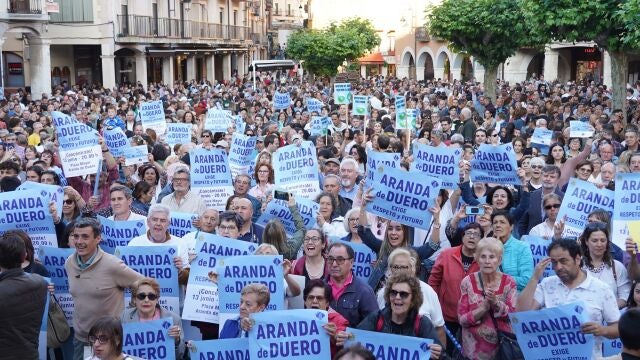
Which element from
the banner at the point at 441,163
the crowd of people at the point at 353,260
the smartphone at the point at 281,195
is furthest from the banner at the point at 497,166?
the smartphone at the point at 281,195

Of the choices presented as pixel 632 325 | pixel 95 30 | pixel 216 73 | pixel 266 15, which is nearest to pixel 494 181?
pixel 632 325

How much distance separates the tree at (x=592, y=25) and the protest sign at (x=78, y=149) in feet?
35.8

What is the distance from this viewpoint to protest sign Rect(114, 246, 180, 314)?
22.9ft

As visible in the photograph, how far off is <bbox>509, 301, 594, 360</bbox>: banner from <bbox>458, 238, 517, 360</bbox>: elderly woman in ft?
1.12

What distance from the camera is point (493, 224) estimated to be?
7.27 m

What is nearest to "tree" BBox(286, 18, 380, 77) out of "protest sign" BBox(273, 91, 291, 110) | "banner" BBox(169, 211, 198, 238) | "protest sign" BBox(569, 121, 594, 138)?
Result: "protest sign" BBox(273, 91, 291, 110)

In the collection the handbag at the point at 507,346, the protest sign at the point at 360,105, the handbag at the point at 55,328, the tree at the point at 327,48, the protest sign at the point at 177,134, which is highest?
the tree at the point at 327,48

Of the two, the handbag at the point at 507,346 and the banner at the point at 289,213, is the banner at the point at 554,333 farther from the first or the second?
the banner at the point at 289,213

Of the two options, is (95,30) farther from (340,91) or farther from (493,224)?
(493,224)

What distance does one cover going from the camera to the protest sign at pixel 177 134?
584 inches

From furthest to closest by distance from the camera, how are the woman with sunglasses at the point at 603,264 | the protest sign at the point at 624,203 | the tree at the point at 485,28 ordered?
1. the tree at the point at 485,28
2. the protest sign at the point at 624,203
3. the woman with sunglasses at the point at 603,264

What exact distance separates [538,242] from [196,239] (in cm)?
292

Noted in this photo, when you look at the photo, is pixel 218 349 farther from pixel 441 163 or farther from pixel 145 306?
pixel 441 163

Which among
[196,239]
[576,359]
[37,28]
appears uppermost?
[37,28]
